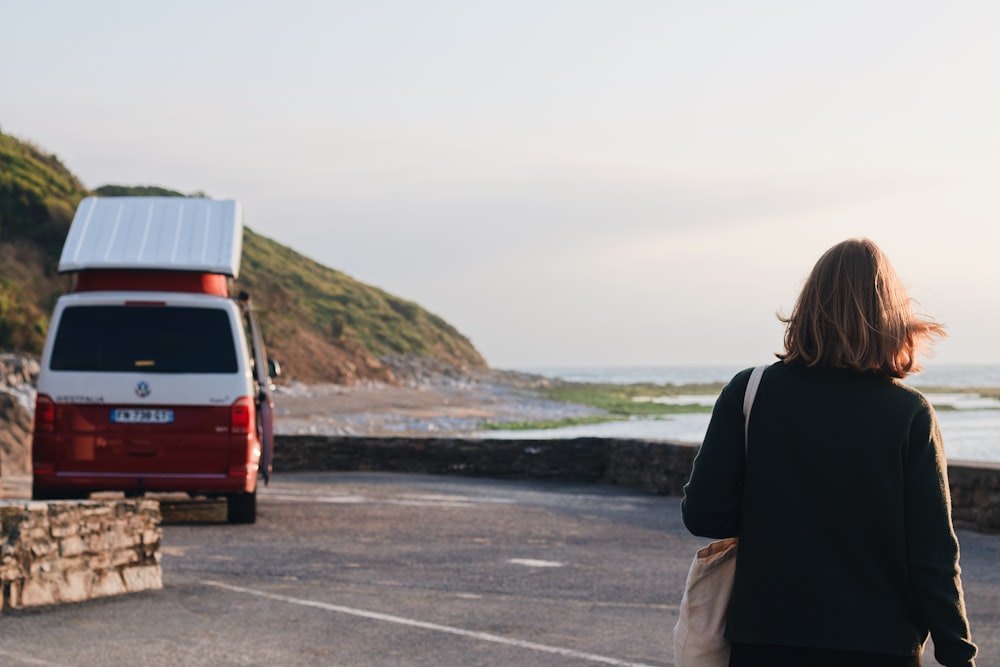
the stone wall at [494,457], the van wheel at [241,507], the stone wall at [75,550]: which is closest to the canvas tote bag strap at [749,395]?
the stone wall at [75,550]

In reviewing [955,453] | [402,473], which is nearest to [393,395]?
[955,453]

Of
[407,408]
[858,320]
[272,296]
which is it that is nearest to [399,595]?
[858,320]

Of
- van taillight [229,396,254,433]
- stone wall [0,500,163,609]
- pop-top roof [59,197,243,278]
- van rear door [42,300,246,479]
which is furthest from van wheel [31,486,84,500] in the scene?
stone wall [0,500,163,609]

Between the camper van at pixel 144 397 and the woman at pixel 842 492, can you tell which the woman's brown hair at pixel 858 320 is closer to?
the woman at pixel 842 492

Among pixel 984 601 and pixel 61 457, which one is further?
pixel 61 457

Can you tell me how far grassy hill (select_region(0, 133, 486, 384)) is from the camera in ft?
192

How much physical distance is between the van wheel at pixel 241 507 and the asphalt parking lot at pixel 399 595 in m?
0.16

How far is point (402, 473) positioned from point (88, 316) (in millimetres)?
10881

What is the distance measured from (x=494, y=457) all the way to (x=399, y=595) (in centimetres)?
1341

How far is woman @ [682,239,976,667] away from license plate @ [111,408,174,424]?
10159 millimetres

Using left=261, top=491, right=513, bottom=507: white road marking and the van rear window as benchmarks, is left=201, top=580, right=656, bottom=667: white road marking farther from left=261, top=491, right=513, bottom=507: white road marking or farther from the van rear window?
left=261, top=491, right=513, bottom=507: white road marking

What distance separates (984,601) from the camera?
9.59 meters

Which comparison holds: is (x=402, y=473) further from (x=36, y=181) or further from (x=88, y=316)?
(x=36, y=181)

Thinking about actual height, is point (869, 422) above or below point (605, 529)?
above
